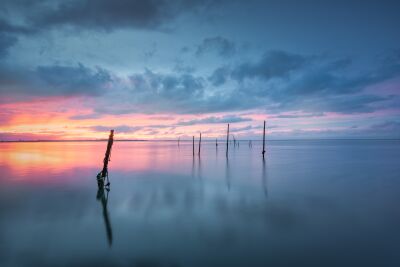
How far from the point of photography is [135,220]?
14.1 metres

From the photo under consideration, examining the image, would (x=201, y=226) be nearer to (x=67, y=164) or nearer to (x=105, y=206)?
(x=105, y=206)

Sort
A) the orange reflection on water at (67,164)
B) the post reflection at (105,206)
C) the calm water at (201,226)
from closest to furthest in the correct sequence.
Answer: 1. the calm water at (201,226)
2. the post reflection at (105,206)
3. the orange reflection on water at (67,164)

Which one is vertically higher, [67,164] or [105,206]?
[67,164]

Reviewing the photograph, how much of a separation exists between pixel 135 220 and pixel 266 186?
14069 mm

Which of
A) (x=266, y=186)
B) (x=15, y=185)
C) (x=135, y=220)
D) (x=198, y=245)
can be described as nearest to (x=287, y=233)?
(x=198, y=245)

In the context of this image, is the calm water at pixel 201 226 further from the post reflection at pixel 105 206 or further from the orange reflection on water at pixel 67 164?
the orange reflection on water at pixel 67 164

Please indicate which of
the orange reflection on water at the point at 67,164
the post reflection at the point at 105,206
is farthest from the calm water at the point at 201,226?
the orange reflection on water at the point at 67,164

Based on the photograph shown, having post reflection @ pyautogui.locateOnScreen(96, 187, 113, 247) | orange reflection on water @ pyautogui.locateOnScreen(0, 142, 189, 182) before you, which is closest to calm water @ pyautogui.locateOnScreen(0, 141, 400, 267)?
post reflection @ pyautogui.locateOnScreen(96, 187, 113, 247)

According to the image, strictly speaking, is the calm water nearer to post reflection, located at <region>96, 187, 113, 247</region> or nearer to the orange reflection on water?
post reflection, located at <region>96, 187, 113, 247</region>

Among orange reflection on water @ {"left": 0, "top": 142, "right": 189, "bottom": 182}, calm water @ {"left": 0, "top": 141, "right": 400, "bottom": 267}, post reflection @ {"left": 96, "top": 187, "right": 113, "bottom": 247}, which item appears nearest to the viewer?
calm water @ {"left": 0, "top": 141, "right": 400, "bottom": 267}

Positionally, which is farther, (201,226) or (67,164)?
(67,164)

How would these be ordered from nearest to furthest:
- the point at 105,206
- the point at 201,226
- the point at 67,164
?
1. the point at 201,226
2. the point at 105,206
3. the point at 67,164

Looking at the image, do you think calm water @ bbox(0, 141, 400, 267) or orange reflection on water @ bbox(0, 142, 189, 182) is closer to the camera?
calm water @ bbox(0, 141, 400, 267)

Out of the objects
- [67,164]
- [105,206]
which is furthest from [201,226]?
[67,164]
